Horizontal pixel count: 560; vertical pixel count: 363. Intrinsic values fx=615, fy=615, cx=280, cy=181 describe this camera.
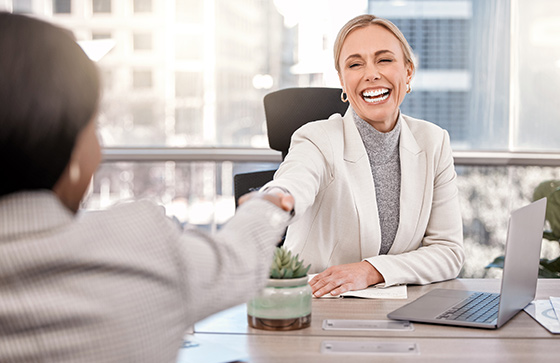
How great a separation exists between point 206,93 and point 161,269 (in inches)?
146

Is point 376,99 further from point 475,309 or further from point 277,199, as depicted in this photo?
point 277,199

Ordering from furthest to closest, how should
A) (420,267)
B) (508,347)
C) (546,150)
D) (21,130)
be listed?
(546,150) < (420,267) < (508,347) < (21,130)

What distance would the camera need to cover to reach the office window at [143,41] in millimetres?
4430

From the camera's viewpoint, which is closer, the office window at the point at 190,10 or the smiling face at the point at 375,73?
the smiling face at the point at 375,73

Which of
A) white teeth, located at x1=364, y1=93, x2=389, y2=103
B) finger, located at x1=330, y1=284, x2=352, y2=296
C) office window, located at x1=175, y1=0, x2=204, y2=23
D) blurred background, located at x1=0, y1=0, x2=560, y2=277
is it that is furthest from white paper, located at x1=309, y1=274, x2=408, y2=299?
office window, located at x1=175, y1=0, x2=204, y2=23

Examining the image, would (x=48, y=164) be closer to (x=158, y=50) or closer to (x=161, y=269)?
(x=161, y=269)

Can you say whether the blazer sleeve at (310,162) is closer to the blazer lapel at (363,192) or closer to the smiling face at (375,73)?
the blazer lapel at (363,192)

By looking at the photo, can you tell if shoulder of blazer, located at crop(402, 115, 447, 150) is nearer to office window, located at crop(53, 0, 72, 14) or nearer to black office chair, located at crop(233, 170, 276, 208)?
black office chair, located at crop(233, 170, 276, 208)

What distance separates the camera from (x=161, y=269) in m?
0.72

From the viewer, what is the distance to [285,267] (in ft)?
4.24

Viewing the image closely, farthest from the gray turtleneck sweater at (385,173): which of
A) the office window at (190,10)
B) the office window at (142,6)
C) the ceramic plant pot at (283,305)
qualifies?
the office window at (142,6)

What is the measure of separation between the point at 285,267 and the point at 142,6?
3580 millimetres

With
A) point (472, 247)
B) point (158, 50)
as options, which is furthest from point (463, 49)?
point (158, 50)

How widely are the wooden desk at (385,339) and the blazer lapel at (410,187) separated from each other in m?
0.47
